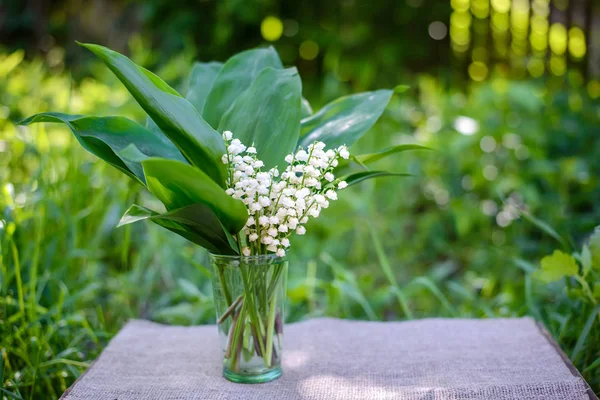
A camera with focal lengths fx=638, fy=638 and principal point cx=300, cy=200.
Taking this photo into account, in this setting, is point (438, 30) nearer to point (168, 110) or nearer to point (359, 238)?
point (359, 238)

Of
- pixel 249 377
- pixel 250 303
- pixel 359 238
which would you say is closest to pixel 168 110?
pixel 250 303

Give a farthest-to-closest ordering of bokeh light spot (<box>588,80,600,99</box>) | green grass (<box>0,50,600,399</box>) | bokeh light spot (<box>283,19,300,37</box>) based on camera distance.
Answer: bokeh light spot (<box>283,19,300,37</box>) < bokeh light spot (<box>588,80,600,99</box>) < green grass (<box>0,50,600,399</box>)

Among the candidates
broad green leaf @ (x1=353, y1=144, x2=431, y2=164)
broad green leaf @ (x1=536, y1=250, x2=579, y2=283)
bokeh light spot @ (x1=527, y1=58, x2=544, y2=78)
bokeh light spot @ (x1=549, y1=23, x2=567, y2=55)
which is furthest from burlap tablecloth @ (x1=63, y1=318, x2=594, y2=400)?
bokeh light spot @ (x1=549, y1=23, x2=567, y2=55)

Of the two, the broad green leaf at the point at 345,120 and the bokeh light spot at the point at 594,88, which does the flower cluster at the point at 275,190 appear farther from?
the bokeh light spot at the point at 594,88

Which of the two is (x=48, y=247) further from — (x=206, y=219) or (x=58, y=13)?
(x=58, y=13)

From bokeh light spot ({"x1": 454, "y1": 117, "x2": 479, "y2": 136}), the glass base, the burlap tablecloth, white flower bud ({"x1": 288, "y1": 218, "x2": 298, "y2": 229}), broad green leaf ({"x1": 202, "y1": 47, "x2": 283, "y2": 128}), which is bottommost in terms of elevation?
the burlap tablecloth

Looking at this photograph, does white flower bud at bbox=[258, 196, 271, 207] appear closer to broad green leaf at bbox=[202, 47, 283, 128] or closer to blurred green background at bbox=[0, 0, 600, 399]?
broad green leaf at bbox=[202, 47, 283, 128]

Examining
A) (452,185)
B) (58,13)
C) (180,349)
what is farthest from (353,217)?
(58,13)
